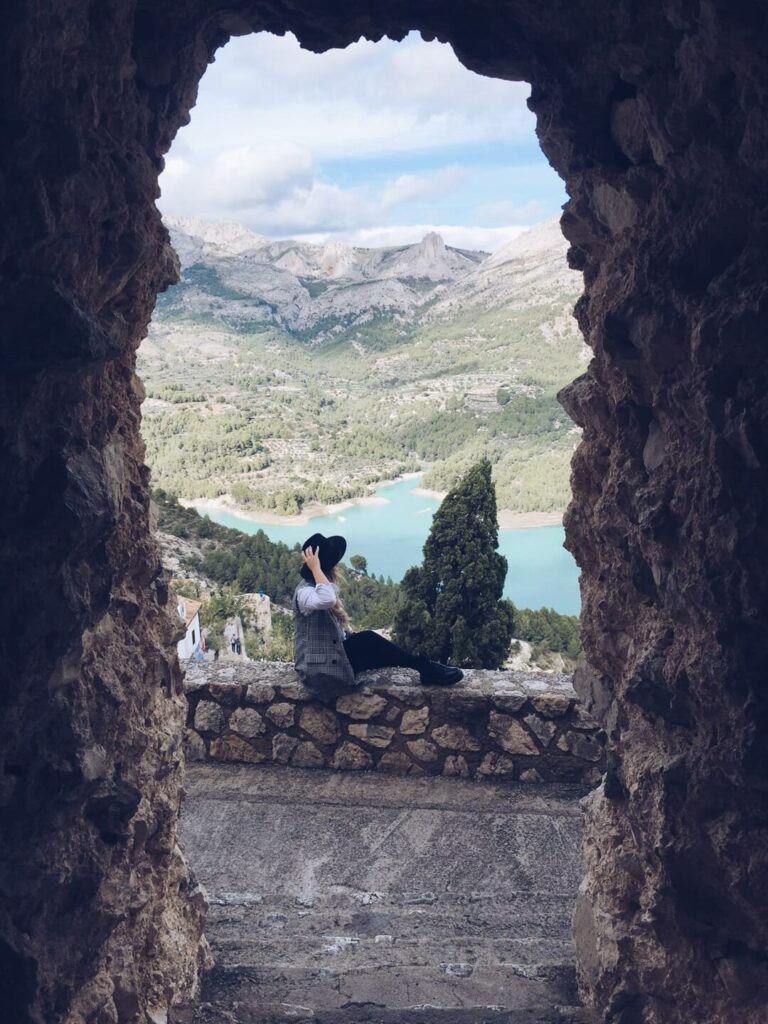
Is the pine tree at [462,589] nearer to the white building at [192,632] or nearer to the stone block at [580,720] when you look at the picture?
the stone block at [580,720]

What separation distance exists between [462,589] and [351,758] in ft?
10.0

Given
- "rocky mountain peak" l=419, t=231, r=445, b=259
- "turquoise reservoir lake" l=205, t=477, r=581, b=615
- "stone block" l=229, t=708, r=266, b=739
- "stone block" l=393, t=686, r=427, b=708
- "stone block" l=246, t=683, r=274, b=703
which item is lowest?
"stone block" l=229, t=708, r=266, b=739

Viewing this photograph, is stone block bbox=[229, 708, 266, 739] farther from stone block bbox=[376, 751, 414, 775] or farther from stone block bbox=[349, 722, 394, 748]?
stone block bbox=[376, 751, 414, 775]

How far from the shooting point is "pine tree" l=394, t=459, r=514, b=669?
26.5ft

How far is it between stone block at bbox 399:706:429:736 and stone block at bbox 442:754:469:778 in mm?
239

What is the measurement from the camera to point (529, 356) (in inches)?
2474

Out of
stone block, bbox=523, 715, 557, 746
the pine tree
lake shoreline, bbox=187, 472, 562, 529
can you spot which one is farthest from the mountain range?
stone block, bbox=523, 715, 557, 746

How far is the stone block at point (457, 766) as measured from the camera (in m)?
5.33

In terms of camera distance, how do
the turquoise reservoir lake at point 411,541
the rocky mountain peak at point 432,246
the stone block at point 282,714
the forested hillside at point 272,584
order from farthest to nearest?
1. the rocky mountain peak at point 432,246
2. the turquoise reservoir lake at point 411,541
3. the forested hillside at point 272,584
4. the stone block at point 282,714

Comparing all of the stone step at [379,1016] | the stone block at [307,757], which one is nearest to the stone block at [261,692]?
the stone block at [307,757]

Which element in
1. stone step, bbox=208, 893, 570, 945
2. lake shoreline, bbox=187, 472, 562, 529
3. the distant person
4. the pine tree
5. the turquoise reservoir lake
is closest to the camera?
stone step, bbox=208, 893, 570, 945

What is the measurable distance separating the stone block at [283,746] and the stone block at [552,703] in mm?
1447

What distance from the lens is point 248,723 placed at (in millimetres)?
5465

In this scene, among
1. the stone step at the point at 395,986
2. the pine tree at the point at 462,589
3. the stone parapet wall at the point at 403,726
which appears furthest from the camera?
the pine tree at the point at 462,589
